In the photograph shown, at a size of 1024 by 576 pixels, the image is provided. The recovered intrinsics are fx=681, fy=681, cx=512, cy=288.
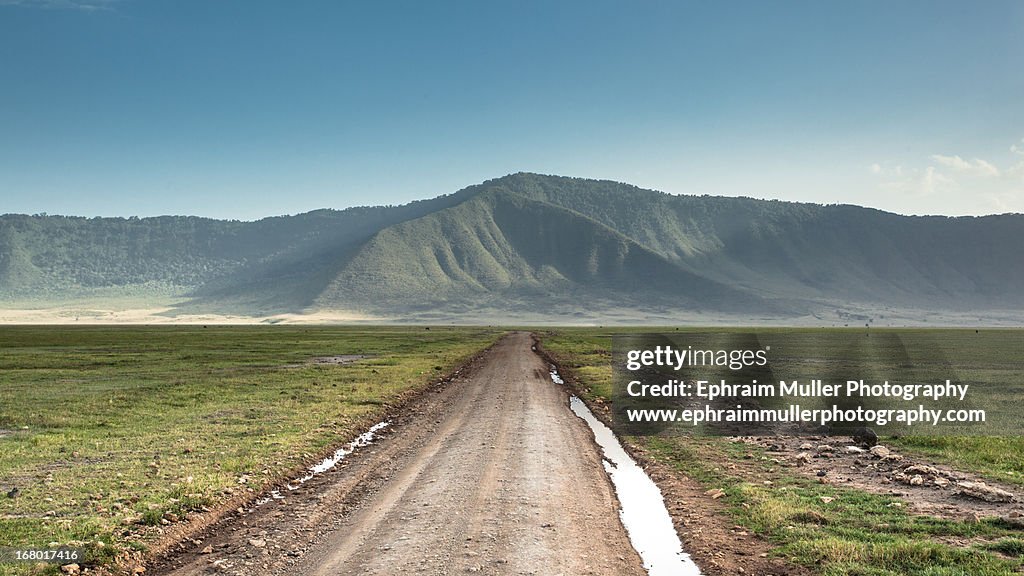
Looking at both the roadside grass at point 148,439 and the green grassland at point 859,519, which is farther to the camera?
the roadside grass at point 148,439

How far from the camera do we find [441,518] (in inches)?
486

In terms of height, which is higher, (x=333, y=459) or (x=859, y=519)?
(x=859, y=519)

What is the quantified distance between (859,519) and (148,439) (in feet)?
63.6

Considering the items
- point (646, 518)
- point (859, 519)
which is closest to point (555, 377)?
point (646, 518)

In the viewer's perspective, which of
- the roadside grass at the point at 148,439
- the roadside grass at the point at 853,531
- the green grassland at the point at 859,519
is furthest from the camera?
the roadside grass at the point at 148,439

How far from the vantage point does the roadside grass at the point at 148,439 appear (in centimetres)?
1256

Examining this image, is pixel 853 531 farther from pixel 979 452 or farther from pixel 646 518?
pixel 979 452

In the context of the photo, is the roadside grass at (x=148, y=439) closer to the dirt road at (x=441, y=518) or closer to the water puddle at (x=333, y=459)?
the water puddle at (x=333, y=459)

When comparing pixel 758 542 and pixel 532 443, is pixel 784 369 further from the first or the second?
pixel 758 542

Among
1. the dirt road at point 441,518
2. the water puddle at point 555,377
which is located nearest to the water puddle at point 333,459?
the dirt road at point 441,518

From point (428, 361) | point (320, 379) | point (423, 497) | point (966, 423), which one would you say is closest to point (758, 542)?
point (423, 497)

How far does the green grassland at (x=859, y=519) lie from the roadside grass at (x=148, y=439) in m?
10.7

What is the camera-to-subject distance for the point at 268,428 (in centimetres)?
2286

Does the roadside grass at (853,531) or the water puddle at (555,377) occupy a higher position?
the roadside grass at (853,531)
